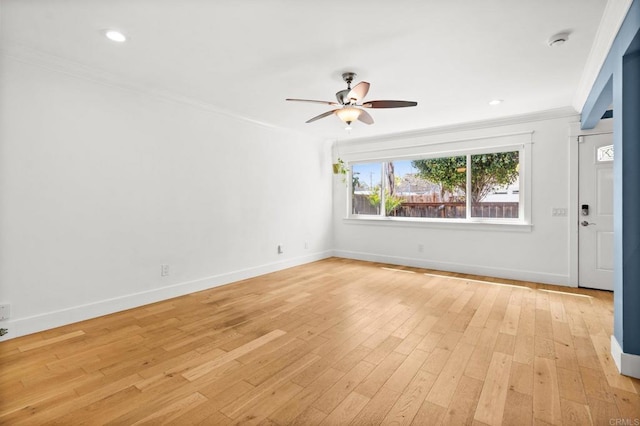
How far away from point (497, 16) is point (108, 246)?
4.12m

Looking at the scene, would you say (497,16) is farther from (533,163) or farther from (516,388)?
(533,163)

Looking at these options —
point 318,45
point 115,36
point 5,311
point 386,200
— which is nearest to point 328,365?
point 318,45

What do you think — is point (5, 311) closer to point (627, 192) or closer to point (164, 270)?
point (164, 270)

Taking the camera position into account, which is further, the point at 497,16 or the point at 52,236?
the point at 52,236

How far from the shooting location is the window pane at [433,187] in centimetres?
535

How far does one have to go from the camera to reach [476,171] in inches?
204

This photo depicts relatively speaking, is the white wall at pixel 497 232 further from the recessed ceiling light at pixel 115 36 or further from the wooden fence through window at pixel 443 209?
the recessed ceiling light at pixel 115 36

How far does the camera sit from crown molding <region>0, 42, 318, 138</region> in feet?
8.71

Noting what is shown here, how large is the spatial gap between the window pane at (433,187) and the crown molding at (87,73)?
3.56m

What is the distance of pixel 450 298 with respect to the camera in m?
3.79

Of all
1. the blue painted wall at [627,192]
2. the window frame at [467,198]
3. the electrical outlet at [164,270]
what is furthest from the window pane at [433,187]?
the electrical outlet at [164,270]

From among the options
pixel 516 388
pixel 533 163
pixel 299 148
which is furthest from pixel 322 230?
pixel 516 388

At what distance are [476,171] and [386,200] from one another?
5.61ft

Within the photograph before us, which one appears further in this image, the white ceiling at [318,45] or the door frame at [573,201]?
the door frame at [573,201]
